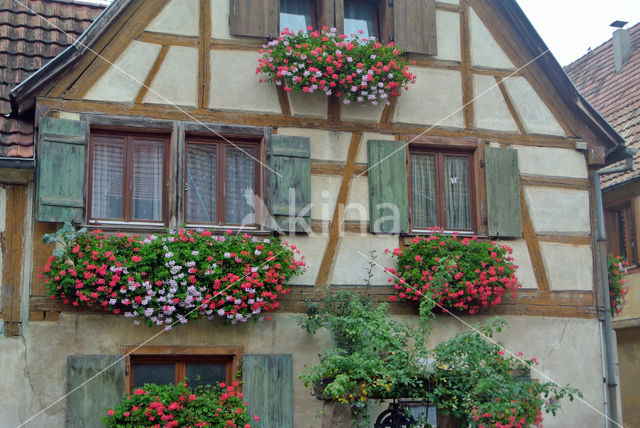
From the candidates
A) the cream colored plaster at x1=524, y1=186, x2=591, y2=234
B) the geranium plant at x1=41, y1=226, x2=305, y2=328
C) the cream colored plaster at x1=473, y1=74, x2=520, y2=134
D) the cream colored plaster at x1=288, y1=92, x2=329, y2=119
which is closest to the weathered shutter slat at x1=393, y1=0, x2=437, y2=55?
the cream colored plaster at x1=473, y1=74, x2=520, y2=134

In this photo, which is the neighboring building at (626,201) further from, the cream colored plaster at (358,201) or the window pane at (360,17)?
the cream colored plaster at (358,201)

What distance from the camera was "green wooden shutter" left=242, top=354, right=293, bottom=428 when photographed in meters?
10.2

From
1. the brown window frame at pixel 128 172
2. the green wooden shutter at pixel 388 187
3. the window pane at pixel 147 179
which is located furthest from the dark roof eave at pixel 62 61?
the green wooden shutter at pixel 388 187

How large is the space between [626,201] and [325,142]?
616 centimetres

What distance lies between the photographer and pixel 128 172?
35.0 ft

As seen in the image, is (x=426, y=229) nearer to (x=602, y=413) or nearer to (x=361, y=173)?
(x=361, y=173)

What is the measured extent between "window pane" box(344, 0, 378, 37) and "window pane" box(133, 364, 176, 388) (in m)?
4.58

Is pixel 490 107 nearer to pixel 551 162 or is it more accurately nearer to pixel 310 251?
pixel 551 162

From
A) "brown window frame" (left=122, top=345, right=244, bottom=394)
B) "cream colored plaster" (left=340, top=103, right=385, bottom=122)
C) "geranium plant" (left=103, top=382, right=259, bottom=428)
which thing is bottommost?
"geranium plant" (left=103, top=382, right=259, bottom=428)

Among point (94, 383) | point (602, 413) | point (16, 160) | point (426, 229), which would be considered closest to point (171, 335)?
point (94, 383)

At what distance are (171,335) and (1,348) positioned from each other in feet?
5.53

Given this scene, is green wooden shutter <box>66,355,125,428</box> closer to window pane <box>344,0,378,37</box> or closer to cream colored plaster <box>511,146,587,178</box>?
window pane <box>344,0,378,37</box>

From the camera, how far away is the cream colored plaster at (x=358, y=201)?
1106 centimetres

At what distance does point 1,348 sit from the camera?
9711 millimetres
